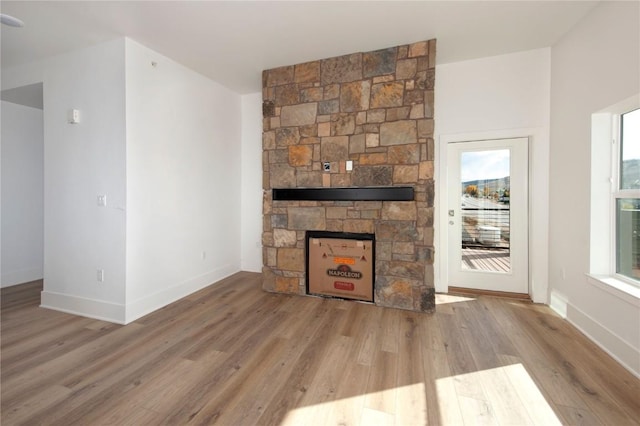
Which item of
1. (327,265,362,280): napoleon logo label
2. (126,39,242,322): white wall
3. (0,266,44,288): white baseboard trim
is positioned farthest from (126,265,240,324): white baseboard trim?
(0,266,44,288): white baseboard trim

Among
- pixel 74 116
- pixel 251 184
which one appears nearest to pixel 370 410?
pixel 251 184

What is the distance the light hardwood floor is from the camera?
5.16 feet

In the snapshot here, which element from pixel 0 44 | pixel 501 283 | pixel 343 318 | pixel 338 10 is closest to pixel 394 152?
Answer: pixel 338 10

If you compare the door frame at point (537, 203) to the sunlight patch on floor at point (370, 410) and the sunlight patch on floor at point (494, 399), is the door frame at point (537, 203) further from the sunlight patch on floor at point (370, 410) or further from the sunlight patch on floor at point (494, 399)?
the sunlight patch on floor at point (370, 410)

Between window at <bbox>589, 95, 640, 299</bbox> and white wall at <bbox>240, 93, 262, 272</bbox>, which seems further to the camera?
white wall at <bbox>240, 93, 262, 272</bbox>

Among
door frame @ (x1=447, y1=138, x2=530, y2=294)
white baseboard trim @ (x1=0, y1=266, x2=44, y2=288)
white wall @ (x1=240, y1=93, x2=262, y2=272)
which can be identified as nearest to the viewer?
door frame @ (x1=447, y1=138, x2=530, y2=294)

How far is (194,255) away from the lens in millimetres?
3664

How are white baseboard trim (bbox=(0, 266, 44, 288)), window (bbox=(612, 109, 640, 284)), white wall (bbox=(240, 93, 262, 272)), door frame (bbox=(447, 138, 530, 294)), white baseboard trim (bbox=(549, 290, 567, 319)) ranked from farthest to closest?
white wall (bbox=(240, 93, 262, 272))
white baseboard trim (bbox=(0, 266, 44, 288))
door frame (bbox=(447, 138, 530, 294))
white baseboard trim (bbox=(549, 290, 567, 319))
window (bbox=(612, 109, 640, 284))

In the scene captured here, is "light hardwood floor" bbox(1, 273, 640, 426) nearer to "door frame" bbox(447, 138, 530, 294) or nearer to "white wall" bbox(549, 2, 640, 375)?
"white wall" bbox(549, 2, 640, 375)

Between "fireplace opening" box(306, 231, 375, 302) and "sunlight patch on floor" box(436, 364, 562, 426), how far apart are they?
4.61 ft

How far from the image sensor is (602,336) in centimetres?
219

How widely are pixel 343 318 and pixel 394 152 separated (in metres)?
1.86

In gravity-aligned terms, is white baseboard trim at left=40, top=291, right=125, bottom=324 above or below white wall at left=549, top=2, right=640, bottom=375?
below

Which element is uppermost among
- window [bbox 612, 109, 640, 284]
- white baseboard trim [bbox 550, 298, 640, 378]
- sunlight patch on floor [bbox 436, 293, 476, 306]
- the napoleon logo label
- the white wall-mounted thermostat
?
the white wall-mounted thermostat
